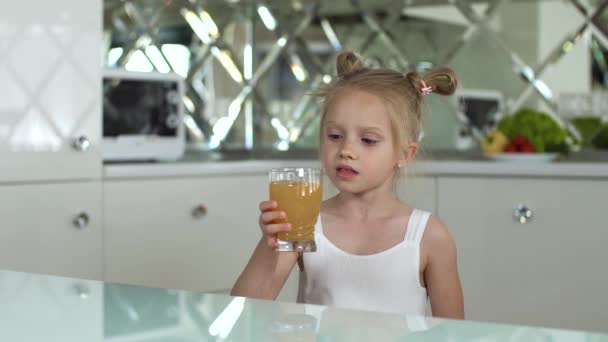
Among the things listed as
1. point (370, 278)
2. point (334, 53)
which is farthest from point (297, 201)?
point (334, 53)

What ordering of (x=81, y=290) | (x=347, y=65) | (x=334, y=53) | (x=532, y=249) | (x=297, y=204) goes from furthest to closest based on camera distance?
(x=334, y=53) → (x=532, y=249) → (x=347, y=65) → (x=297, y=204) → (x=81, y=290)

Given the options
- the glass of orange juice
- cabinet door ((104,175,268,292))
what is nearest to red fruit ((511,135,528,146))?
cabinet door ((104,175,268,292))

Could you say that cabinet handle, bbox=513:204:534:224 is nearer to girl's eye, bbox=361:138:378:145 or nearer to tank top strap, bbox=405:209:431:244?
tank top strap, bbox=405:209:431:244

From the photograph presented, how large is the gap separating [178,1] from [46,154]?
46.4 inches

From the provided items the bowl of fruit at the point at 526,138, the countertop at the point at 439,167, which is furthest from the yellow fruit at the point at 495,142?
the countertop at the point at 439,167

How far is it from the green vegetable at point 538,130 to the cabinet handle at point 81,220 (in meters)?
1.36

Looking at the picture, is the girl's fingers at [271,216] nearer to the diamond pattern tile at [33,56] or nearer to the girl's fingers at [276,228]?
the girl's fingers at [276,228]

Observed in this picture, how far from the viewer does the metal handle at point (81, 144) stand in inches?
100

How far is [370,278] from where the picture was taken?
1676 mm

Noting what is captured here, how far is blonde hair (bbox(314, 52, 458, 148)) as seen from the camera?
170 centimetres

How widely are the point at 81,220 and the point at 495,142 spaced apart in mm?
1328

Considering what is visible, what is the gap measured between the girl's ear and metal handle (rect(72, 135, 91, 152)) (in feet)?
3.55

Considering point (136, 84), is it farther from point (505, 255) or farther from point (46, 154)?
point (505, 255)

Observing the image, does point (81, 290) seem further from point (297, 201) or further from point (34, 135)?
point (34, 135)
